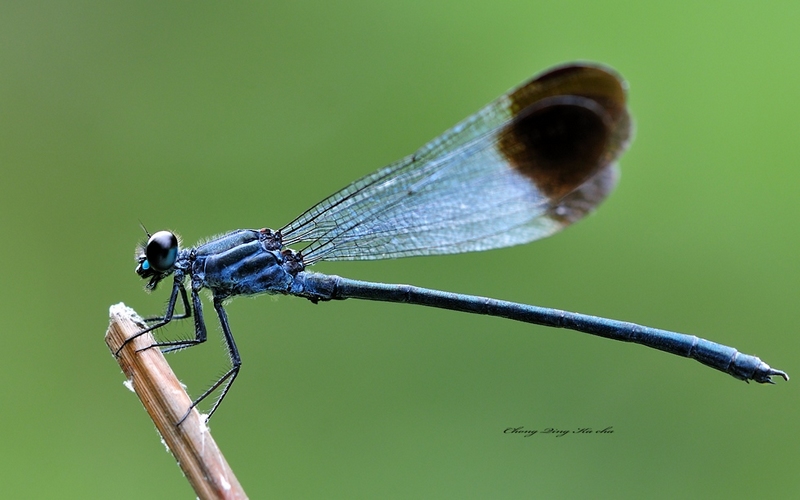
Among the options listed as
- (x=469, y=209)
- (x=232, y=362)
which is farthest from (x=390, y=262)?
(x=232, y=362)

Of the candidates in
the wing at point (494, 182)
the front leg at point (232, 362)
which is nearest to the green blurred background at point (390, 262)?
the front leg at point (232, 362)

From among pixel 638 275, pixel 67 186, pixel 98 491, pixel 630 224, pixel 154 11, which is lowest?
pixel 638 275

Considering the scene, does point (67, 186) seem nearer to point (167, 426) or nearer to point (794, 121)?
point (167, 426)

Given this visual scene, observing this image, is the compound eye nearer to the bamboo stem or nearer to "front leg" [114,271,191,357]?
"front leg" [114,271,191,357]

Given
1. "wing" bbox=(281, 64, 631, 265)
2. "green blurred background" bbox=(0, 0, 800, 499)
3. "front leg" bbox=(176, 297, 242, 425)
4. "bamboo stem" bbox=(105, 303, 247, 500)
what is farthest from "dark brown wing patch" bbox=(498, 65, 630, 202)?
"bamboo stem" bbox=(105, 303, 247, 500)

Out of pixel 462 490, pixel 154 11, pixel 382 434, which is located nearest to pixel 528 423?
pixel 462 490

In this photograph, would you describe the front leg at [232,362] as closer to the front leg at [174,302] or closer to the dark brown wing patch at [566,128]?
the front leg at [174,302]

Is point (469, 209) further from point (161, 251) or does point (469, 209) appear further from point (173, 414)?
point (173, 414)
